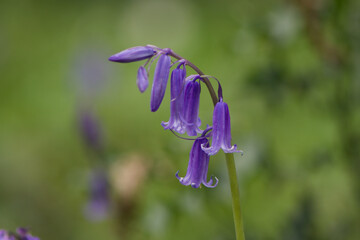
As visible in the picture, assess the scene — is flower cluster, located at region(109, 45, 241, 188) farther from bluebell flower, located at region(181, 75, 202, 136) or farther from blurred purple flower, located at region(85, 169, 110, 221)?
blurred purple flower, located at region(85, 169, 110, 221)

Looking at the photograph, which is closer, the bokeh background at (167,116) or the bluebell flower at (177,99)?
the bluebell flower at (177,99)

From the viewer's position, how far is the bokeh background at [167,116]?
301cm

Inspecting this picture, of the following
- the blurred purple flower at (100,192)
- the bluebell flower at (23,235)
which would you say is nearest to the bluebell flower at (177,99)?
the bluebell flower at (23,235)

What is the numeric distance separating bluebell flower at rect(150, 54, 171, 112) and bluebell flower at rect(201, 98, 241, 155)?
0.15 meters

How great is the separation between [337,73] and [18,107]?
5.35 m

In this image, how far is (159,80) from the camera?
158 centimetres

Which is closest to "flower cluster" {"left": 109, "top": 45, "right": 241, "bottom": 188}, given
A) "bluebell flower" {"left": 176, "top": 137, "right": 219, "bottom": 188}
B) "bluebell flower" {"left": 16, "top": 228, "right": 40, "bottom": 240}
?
"bluebell flower" {"left": 176, "top": 137, "right": 219, "bottom": 188}

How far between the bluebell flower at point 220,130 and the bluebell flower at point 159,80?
0.15 metres

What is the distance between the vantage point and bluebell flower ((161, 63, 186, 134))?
5.24 feet

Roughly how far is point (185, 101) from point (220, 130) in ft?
0.39

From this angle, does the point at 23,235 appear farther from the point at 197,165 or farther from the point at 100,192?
the point at 100,192

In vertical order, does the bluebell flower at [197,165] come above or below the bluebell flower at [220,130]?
below

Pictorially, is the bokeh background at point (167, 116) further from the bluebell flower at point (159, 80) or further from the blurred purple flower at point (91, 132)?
the bluebell flower at point (159, 80)

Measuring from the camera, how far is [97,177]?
337cm
